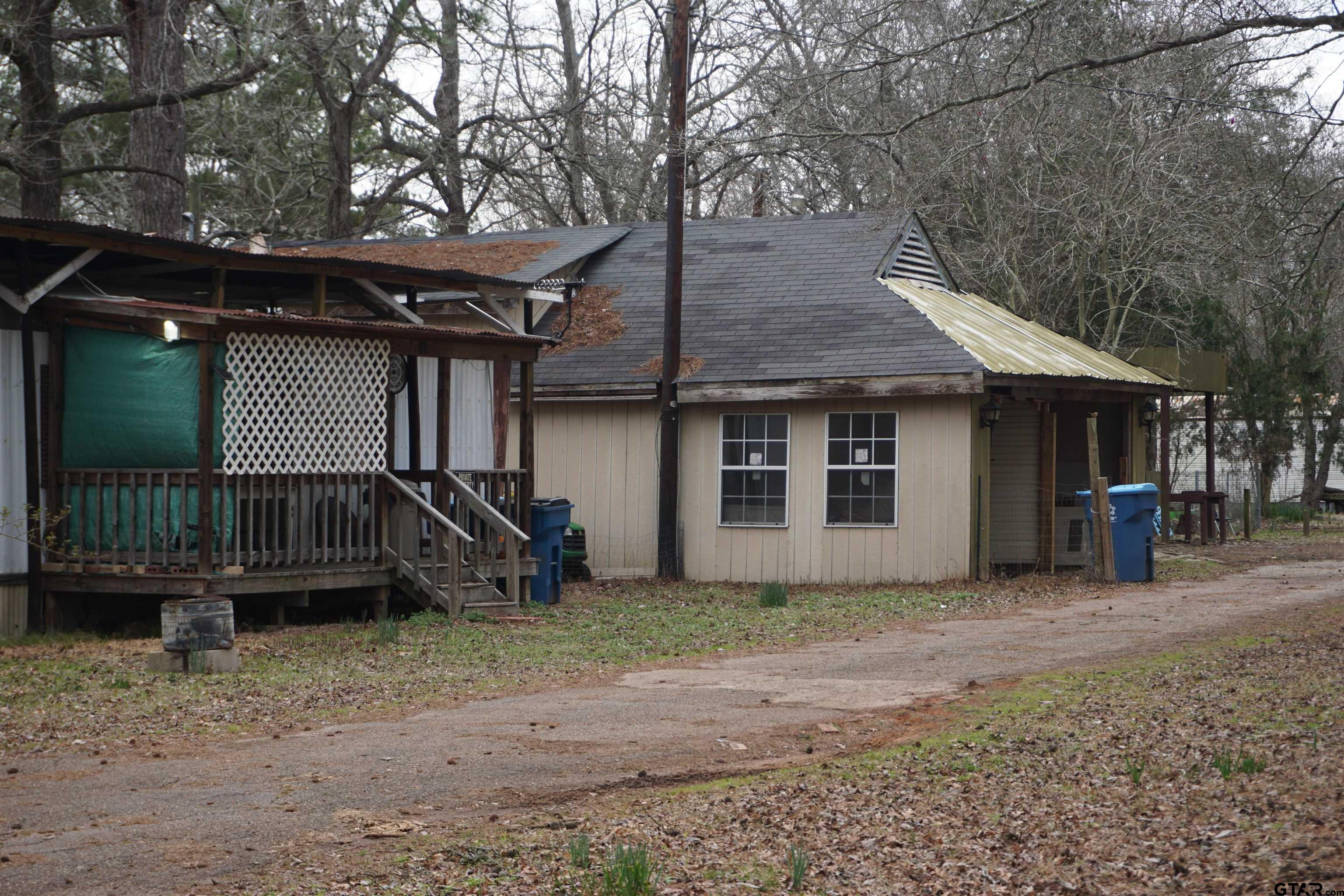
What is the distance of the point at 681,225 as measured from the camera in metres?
19.0

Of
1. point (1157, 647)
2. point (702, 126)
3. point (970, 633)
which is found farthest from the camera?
point (702, 126)

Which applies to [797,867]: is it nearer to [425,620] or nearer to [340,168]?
[425,620]

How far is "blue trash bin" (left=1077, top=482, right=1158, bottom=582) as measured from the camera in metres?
17.1

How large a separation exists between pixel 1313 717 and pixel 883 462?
410 inches

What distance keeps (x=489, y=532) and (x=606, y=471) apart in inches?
203

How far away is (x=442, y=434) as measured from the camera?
14.7 m

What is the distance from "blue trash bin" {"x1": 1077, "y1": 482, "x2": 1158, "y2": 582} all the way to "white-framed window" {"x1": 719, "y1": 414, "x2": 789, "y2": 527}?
12.5 feet

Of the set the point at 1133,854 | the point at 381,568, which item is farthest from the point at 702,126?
the point at 1133,854

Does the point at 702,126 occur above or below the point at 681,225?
above

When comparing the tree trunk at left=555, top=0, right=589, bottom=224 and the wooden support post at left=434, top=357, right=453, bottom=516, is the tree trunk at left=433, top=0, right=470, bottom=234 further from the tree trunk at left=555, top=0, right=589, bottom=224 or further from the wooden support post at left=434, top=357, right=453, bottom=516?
the wooden support post at left=434, top=357, right=453, bottom=516

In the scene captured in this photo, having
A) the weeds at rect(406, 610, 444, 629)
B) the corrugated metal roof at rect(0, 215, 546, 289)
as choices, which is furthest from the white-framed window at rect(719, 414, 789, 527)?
the weeds at rect(406, 610, 444, 629)

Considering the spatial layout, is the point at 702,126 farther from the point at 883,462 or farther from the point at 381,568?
the point at 381,568

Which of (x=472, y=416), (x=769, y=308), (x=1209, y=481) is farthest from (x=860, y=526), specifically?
(x=1209, y=481)

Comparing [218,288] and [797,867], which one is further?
[218,288]
